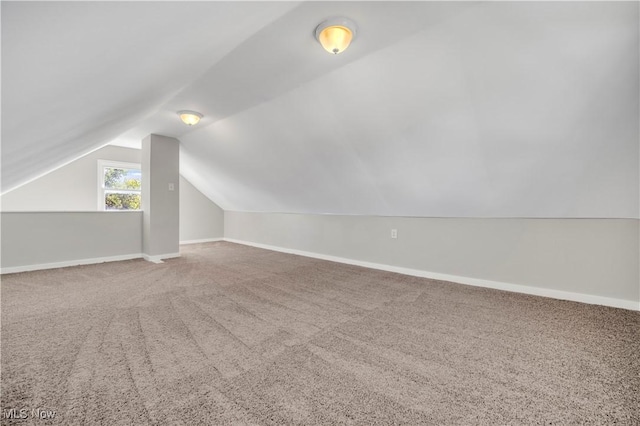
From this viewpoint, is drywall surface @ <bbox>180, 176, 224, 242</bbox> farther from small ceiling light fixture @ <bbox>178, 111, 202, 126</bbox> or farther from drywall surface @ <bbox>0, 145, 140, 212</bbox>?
small ceiling light fixture @ <bbox>178, 111, 202, 126</bbox>

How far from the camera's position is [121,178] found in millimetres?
5473

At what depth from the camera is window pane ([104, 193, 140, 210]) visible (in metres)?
5.30

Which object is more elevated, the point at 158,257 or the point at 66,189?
the point at 66,189

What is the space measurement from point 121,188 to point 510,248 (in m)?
6.80

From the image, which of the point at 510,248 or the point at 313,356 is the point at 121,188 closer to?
the point at 313,356

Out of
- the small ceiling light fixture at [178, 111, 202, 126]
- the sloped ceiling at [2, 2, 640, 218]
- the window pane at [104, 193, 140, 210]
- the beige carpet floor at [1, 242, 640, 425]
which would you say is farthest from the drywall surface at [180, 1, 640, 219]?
Answer: the window pane at [104, 193, 140, 210]

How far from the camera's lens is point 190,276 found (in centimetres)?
335

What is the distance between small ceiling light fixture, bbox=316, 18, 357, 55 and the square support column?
3710 mm

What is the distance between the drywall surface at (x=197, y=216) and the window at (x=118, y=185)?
897mm

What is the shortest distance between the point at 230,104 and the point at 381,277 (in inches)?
110

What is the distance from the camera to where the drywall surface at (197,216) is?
20.3 feet

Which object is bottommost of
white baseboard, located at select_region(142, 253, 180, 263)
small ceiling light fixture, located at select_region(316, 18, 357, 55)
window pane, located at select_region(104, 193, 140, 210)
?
white baseboard, located at select_region(142, 253, 180, 263)

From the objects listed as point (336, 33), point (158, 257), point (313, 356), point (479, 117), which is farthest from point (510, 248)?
point (158, 257)

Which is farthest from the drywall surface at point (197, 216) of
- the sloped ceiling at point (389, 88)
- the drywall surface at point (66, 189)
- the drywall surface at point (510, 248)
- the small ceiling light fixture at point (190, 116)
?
the drywall surface at point (510, 248)
